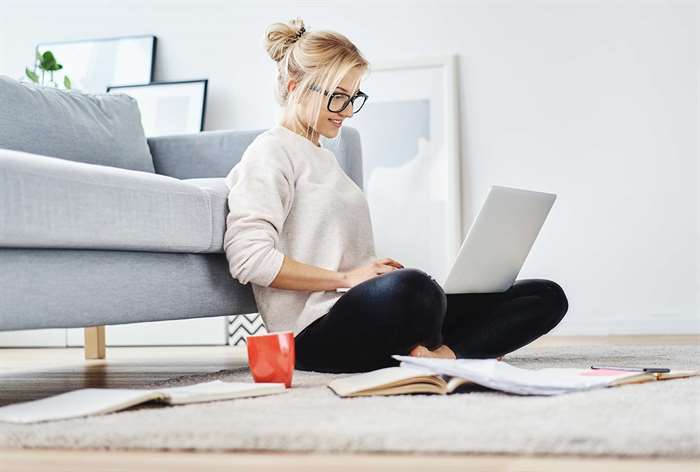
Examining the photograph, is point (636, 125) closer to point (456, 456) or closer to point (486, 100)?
point (486, 100)

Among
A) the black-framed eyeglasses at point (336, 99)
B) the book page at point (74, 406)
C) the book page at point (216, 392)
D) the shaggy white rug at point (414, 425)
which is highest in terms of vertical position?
the black-framed eyeglasses at point (336, 99)

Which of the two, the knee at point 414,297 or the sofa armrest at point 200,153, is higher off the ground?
the sofa armrest at point 200,153

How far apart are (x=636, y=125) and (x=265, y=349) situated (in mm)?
2608

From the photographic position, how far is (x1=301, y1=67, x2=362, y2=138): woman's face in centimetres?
197

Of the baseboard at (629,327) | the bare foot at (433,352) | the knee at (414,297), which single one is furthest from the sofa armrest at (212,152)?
the baseboard at (629,327)

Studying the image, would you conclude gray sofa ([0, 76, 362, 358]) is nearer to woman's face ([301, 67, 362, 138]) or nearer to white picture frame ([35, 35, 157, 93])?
woman's face ([301, 67, 362, 138])

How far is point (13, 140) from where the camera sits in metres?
2.25

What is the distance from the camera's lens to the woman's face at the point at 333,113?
197cm

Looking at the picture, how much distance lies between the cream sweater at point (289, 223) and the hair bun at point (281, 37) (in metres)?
0.19

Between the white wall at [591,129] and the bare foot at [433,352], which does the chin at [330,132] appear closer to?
the bare foot at [433,352]

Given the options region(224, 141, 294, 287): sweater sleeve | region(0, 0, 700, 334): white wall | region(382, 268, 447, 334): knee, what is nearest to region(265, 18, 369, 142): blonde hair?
region(224, 141, 294, 287): sweater sleeve

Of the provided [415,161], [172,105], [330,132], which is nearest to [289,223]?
[330,132]

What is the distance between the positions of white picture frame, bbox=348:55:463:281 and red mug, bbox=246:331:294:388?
7.38 ft

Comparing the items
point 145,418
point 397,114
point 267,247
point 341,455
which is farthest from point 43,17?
A: point 341,455
